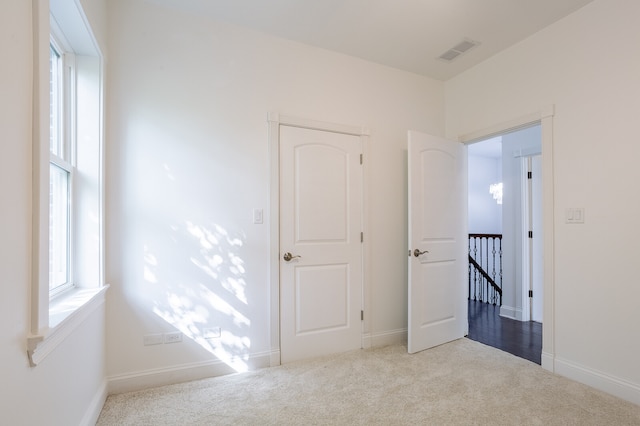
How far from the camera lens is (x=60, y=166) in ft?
6.01

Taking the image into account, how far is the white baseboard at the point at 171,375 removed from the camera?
2.28 meters

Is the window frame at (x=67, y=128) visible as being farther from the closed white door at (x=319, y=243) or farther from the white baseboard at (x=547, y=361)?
the white baseboard at (x=547, y=361)

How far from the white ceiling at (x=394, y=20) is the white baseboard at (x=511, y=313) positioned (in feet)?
9.94

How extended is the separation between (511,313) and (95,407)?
437cm

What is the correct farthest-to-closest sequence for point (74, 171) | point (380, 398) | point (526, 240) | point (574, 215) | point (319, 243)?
point (526, 240), point (319, 243), point (574, 215), point (380, 398), point (74, 171)

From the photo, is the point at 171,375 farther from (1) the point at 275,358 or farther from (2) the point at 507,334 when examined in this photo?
(2) the point at 507,334

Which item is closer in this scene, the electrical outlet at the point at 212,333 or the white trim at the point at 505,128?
the electrical outlet at the point at 212,333

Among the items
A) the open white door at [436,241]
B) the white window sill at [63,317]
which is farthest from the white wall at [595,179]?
the white window sill at [63,317]

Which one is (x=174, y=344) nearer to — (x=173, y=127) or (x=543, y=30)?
(x=173, y=127)

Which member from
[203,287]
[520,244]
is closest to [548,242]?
[520,244]

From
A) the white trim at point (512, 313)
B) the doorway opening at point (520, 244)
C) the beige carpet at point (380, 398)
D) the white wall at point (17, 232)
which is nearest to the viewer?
the white wall at point (17, 232)

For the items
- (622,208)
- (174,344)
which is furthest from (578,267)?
(174,344)

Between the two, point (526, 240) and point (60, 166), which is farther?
point (526, 240)

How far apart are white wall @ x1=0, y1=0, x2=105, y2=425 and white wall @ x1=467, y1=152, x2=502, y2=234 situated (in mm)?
7901
